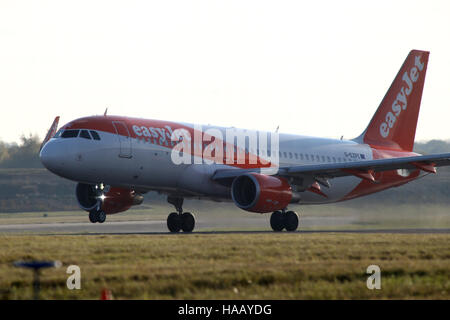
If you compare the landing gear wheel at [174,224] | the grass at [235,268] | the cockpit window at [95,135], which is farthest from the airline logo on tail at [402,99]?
the grass at [235,268]

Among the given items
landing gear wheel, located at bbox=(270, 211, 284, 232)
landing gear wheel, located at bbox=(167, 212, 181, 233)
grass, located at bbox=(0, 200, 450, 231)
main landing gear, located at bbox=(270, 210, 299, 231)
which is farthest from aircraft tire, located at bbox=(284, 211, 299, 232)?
landing gear wheel, located at bbox=(167, 212, 181, 233)

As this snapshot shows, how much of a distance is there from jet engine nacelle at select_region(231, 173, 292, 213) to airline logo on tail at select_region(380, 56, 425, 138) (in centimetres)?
1111

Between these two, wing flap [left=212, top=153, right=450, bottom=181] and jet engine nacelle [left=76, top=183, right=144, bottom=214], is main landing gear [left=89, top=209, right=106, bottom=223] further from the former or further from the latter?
wing flap [left=212, top=153, right=450, bottom=181]

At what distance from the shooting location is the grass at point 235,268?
12.8m

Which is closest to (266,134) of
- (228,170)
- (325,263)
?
(228,170)

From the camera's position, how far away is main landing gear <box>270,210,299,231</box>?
33.4 meters

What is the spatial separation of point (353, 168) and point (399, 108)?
32.0 feet

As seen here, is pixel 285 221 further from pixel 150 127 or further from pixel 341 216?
pixel 341 216

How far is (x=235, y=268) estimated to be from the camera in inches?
603

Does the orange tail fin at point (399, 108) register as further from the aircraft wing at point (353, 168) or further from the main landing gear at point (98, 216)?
the main landing gear at point (98, 216)

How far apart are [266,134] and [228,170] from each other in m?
3.88

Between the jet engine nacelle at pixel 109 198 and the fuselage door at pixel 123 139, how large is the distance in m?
2.93

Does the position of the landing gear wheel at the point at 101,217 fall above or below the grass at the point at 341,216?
below

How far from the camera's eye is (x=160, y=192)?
33.2 m
